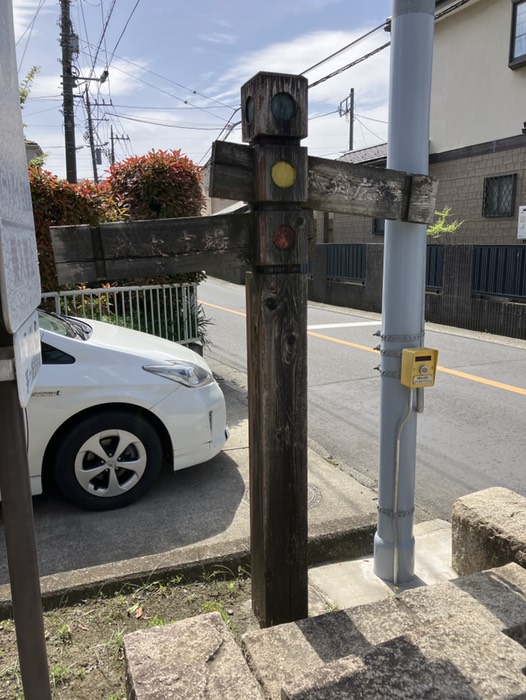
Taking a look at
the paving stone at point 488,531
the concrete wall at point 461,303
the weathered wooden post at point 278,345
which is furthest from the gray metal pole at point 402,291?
the concrete wall at point 461,303

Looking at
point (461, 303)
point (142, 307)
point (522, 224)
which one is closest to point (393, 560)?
point (142, 307)

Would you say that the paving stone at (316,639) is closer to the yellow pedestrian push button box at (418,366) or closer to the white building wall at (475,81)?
the yellow pedestrian push button box at (418,366)

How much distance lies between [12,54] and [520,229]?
11.6 m

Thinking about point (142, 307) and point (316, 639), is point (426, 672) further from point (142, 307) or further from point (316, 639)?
point (142, 307)

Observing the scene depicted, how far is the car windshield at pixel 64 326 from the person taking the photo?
4.14 m

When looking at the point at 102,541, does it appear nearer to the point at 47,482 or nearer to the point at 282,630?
the point at 47,482

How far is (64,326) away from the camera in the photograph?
14.1ft

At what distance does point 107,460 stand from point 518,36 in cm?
1394

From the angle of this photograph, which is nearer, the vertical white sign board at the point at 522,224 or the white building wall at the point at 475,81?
the vertical white sign board at the point at 522,224

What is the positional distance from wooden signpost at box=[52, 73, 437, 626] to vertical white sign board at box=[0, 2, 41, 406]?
0.49 meters

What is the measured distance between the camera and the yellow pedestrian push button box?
9.60ft

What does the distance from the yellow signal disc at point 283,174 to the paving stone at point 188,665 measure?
5.42ft

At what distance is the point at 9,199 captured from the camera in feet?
4.31

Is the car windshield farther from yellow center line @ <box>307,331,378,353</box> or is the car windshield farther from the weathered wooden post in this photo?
yellow center line @ <box>307,331,378,353</box>
